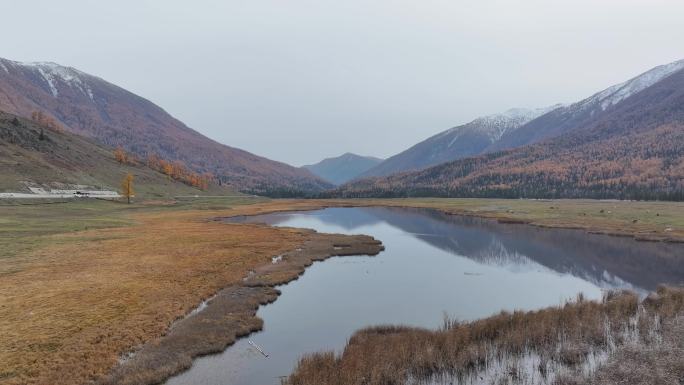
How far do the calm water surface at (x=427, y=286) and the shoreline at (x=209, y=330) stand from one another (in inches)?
32.8

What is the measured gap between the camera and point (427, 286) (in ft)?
133

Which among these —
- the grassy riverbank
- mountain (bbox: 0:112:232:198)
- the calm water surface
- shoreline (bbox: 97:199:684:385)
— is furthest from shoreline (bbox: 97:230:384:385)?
mountain (bbox: 0:112:232:198)

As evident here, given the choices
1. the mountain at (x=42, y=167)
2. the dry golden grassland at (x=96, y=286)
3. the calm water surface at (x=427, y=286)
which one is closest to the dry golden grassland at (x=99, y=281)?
the dry golden grassland at (x=96, y=286)

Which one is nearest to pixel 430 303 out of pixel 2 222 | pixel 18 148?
pixel 2 222

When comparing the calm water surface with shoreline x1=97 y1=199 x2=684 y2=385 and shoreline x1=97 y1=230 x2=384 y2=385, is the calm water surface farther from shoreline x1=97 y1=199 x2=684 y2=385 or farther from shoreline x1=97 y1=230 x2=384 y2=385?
shoreline x1=97 y1=230 x2=384 y2=385

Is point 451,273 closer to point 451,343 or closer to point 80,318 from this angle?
point 451,343

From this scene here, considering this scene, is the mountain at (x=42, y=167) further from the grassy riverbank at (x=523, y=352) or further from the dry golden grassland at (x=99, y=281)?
the grassy riverbank at (x=523, y=352)

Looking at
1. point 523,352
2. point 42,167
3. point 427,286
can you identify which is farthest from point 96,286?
point 42,167

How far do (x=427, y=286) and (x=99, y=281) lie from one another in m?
31.9

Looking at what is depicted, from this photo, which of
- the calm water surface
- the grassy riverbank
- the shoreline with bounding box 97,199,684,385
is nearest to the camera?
the grassy riverbank

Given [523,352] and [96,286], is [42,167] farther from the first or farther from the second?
[523,352]

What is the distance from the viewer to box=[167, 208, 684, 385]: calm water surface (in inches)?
938

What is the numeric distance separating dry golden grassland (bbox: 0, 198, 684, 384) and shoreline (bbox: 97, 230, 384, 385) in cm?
109

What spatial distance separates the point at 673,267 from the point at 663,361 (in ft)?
126
